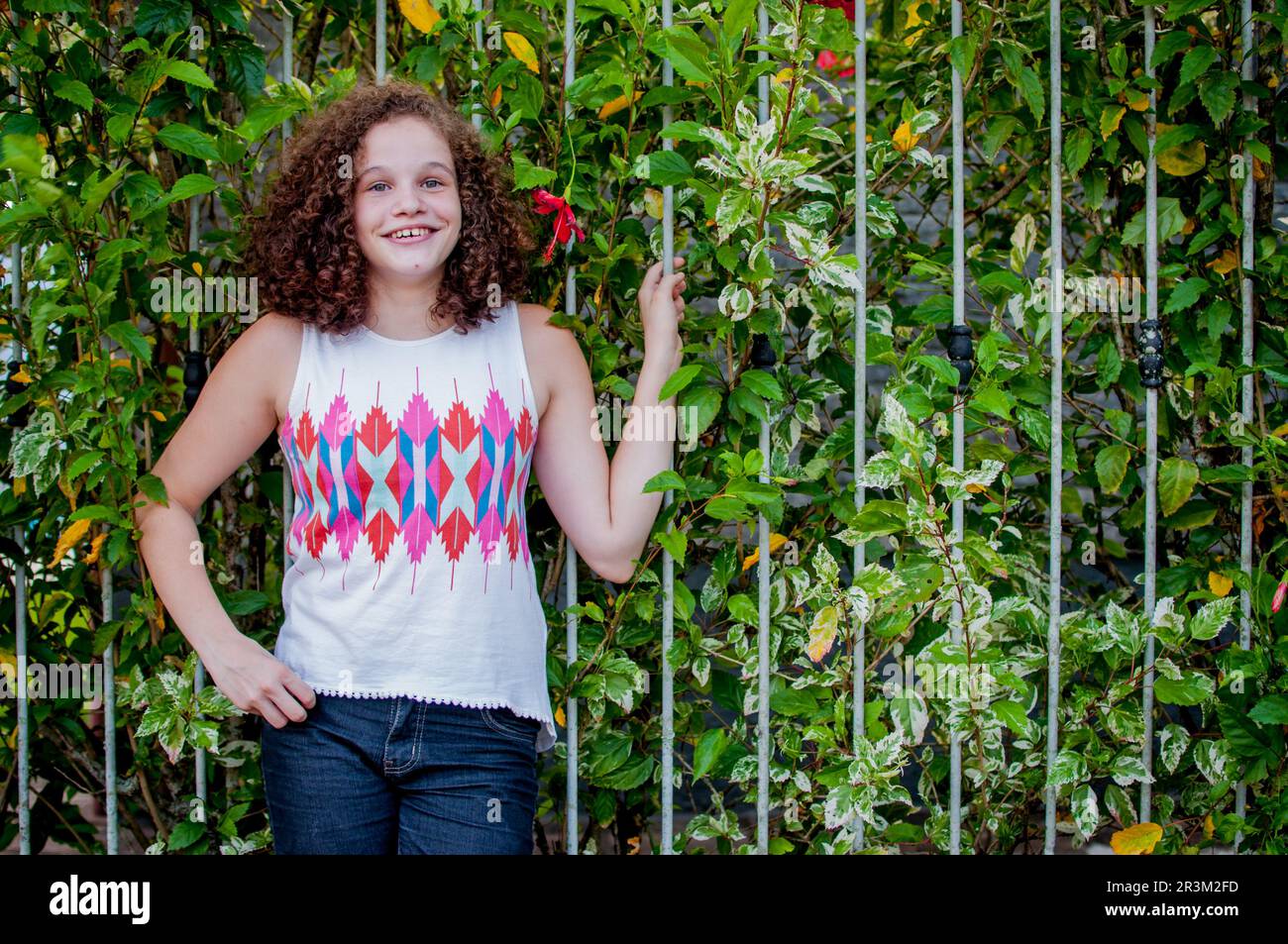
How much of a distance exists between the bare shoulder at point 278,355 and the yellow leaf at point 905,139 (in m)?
1.09

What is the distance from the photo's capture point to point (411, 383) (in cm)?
200

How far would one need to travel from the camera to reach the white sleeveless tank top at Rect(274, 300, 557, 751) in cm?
196

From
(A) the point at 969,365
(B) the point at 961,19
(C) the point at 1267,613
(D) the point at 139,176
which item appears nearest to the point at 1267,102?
(B) the point at 961,19

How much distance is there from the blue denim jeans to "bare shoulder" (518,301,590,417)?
0.54m

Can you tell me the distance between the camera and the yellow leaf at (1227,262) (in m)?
2.39

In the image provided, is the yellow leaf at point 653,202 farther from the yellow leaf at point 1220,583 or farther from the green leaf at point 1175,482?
the yellow leaf at point 1220,583

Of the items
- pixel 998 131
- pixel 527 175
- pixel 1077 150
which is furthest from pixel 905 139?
pixel 527 175

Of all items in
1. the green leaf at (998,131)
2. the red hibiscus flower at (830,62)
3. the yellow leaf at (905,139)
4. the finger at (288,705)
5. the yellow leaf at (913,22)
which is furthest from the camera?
the red hibiscus flower at (830,62)

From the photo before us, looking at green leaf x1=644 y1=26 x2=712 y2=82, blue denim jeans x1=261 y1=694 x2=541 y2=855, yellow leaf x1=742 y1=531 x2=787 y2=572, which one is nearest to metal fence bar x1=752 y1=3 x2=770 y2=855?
yellow leaf x1=742 y1=531 x2=787 y2=572

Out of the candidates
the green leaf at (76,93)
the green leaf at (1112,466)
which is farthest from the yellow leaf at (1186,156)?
the green leaf at (76,93)

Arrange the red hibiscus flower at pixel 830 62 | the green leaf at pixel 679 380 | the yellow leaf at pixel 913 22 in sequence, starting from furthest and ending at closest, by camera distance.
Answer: the red hibiscus flower at pixel 830 62 → the yellow leaf at pixel 913 22 → the green leaf at pixel 679 380

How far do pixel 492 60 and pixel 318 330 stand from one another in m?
0.59

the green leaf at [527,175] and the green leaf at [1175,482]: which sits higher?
the green leaf at [527,175]

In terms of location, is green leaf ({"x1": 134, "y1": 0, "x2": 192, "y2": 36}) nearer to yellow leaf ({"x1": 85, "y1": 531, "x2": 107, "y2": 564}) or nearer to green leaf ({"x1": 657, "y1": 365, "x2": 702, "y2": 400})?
yellow leaf ({"x1": 85, "y1": 531, "x2": 107, "y2": 564})
